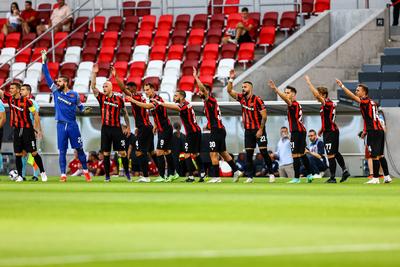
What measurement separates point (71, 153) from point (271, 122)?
21.0 ft

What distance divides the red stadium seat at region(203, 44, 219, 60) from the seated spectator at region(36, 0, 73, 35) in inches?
220

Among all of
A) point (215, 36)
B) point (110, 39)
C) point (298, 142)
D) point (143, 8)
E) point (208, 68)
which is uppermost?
point (143, 8)

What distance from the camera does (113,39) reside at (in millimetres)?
40062

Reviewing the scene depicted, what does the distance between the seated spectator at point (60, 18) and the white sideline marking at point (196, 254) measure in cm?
3224

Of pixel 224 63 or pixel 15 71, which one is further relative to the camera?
pixel 15 71

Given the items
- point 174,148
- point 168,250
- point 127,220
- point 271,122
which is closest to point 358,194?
point 127,220

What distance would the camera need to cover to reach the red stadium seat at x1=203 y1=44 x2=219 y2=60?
37250mm

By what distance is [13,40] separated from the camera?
4147 centimetres

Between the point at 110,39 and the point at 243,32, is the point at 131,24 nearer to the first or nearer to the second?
the point at 110,39

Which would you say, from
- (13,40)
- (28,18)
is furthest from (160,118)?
(28,18)

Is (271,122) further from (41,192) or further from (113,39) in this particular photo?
(41,192)

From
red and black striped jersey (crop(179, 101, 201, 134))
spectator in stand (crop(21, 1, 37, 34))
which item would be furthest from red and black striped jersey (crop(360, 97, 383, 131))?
spectator in stand (crop(21, 1, 37, 34))

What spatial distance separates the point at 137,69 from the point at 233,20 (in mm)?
3506

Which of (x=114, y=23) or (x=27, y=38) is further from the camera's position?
(x=27, y=38)
